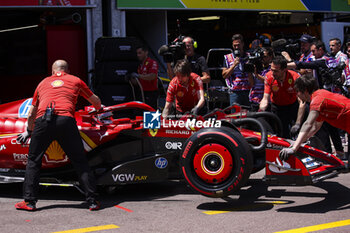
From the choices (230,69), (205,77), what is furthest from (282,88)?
(230,69)

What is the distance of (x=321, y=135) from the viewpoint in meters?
9.00

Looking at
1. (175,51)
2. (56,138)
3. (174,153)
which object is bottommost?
(174,153)

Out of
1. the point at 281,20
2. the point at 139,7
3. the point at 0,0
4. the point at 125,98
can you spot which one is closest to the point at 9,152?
the point at 125,98

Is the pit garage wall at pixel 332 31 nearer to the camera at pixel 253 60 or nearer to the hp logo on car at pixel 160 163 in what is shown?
the camera at pixel 253 60

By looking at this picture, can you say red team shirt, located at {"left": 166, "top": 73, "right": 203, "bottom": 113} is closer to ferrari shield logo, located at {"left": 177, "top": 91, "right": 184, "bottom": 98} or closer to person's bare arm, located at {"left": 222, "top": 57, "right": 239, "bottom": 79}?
ferrari shield logo, located at {"left": 177, "top": 91, "right": 184, "bottom": 98}

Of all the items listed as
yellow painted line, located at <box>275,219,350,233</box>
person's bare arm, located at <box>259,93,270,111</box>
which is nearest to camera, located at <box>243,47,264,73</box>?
person's bare arm, located at <box>259,93,270,111</box>

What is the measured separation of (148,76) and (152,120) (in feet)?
11.5

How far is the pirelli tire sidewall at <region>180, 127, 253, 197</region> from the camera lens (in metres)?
5.84

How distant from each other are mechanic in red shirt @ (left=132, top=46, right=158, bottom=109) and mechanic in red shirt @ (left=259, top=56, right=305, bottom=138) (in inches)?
89.9

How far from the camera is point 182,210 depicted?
5.96 m

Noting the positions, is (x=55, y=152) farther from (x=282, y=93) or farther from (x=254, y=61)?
(x=254, y=61)

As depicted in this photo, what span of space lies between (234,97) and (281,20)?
25.5ft

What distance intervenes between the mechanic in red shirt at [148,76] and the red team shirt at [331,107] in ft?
13.7

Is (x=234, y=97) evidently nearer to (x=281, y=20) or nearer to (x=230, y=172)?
(x=230, y=172)
